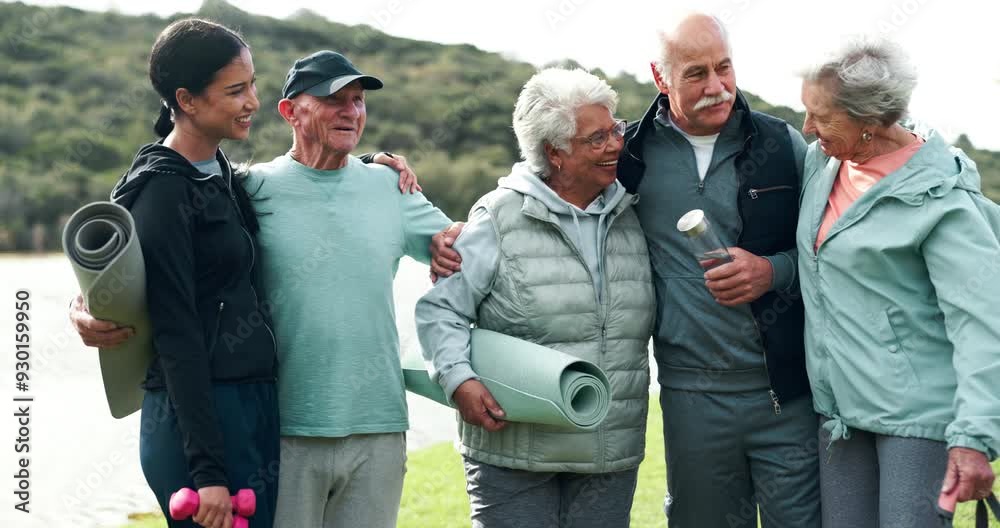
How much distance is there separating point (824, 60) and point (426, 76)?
3706 cm

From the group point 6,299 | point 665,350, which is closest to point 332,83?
point 665,350

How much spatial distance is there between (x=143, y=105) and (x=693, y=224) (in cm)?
3359

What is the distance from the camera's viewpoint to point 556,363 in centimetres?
292

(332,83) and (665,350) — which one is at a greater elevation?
(332,83)

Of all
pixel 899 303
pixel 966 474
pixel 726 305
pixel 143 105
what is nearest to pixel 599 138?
pixel 726 305

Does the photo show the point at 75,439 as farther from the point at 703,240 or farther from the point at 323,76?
the point at 703,240

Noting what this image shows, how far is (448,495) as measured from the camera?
6098mm

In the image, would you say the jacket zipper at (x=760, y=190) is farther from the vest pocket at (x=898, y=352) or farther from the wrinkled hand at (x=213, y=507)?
the wrinkled hand at (x=213, y=507)

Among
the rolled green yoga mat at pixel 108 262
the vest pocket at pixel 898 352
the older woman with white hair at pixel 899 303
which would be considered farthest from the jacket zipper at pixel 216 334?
the vest pocket at pixel 898 352

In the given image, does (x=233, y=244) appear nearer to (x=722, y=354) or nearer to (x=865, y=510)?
Answer: (x=722, y=354)

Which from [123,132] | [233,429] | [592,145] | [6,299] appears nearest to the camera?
[233,429]

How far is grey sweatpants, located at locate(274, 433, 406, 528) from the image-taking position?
9.74 feet

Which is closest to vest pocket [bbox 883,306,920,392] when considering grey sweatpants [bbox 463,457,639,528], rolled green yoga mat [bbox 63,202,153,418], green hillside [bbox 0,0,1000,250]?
grey sweatpants [bbox 463,457,639,528]

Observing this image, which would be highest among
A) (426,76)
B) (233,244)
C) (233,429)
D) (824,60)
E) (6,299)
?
(426,76)
